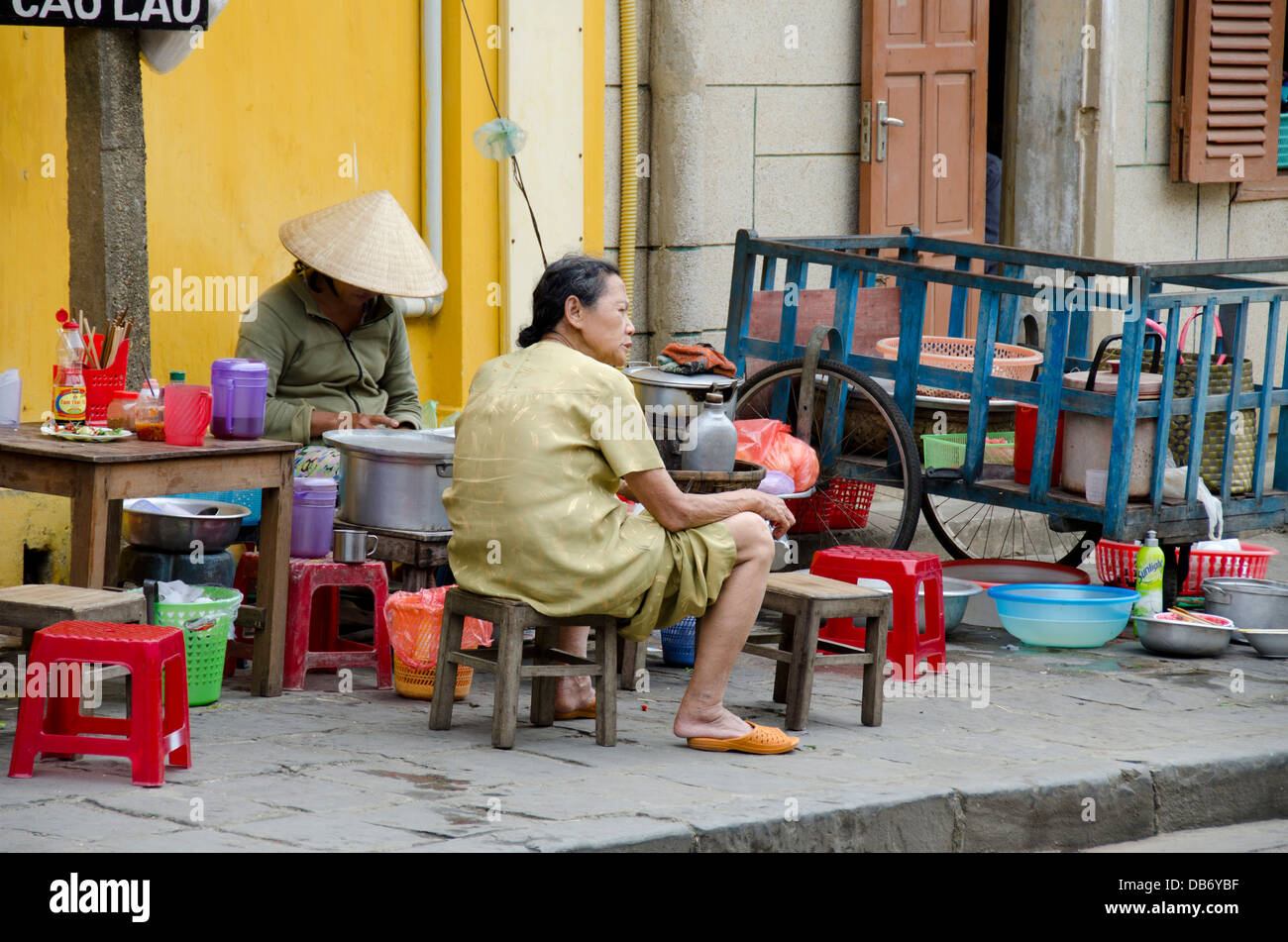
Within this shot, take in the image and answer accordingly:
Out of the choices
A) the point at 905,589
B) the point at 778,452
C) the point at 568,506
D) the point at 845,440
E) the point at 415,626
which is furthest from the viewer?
the point at 845,440

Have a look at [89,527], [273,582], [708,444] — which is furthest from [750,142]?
[89,527]

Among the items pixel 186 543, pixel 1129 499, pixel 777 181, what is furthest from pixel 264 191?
pixel 1129 499

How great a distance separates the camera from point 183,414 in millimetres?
5273

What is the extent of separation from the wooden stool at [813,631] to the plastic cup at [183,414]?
69.0 inches

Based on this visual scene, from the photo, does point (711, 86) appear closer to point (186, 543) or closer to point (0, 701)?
point (186, 543)

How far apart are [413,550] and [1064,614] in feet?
8.11

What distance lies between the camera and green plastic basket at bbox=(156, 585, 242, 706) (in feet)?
17.7

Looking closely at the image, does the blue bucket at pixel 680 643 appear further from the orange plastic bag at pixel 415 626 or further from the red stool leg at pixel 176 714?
the red stool leg at pixel 176 714

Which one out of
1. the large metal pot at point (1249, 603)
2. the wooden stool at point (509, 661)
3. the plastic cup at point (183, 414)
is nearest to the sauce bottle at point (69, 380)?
the plastic cup at point (183, 414)

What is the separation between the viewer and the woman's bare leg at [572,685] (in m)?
5.43

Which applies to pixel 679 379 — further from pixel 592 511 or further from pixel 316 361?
pixel 592 511

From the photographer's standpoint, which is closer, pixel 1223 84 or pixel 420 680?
pixel 420 680

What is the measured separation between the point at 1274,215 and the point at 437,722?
8.63 meters

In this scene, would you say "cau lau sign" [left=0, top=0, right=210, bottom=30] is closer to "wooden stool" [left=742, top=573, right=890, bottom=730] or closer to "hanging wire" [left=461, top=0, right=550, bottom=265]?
"hanging wire" [left=461, top=0, right=550, bottom=265]
